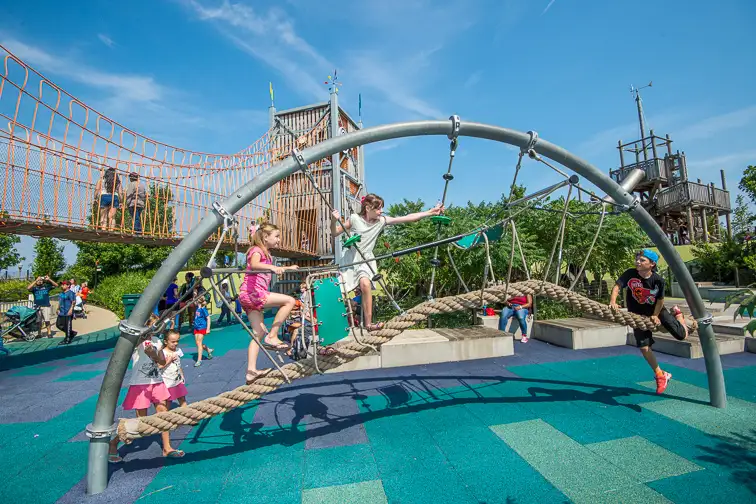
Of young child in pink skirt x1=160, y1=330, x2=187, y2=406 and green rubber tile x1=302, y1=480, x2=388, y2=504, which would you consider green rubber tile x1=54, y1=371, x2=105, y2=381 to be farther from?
green rubber tile x1=302, y1=480, x2=388, y2=504

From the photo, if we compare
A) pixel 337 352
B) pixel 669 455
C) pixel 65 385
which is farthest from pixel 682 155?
pixel 65 385

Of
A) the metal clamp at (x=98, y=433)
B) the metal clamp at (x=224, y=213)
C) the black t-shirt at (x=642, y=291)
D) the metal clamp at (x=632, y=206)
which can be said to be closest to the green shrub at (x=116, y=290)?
the metal clamp at (x=98, y=433)

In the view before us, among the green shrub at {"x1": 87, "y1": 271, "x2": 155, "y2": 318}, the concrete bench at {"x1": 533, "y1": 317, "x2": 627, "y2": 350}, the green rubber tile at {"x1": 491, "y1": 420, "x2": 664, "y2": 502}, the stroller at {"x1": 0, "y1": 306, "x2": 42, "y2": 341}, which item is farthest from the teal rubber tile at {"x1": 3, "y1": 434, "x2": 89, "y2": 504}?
the green shrub at {"x1": 87, "y1": 271, "x2": 155, "y2": 318}

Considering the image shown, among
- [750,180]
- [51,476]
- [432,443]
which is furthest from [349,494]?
[750,180]

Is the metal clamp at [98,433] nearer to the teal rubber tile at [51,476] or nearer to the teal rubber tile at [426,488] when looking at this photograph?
the teal rubber tile at [51,476]

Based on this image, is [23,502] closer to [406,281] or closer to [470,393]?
[470,393]

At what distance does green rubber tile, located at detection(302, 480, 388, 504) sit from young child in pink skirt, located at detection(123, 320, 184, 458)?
162 cm

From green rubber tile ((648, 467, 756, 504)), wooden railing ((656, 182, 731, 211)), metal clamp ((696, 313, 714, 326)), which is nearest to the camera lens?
green rubber tile ((648, 467, 756, 504))

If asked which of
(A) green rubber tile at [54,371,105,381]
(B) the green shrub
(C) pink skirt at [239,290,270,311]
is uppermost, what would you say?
(B) the green shrub

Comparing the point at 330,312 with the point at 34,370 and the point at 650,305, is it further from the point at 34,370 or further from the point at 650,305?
the point at 34,370

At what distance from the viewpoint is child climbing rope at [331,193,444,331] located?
13.5 ft

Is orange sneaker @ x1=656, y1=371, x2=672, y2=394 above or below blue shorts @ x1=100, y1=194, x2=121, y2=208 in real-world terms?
below

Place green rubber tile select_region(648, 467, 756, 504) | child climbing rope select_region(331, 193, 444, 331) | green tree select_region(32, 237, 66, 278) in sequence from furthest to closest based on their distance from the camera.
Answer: green tree select_region(32, 237, 66, 278) < child climbing rope select_region(331, 193, 444, 331) < green rubber tile select_region(648, 467, 756, 504)

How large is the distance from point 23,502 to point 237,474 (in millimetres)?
1644
